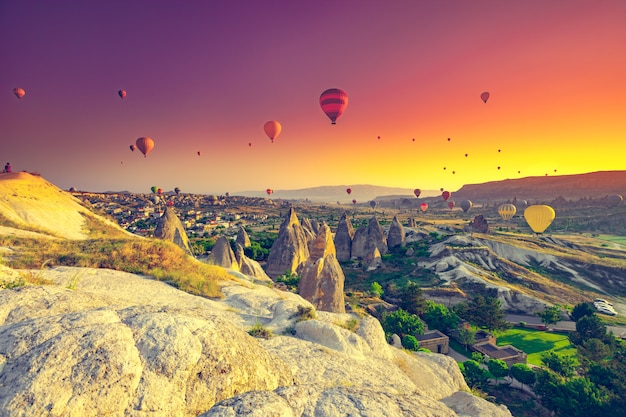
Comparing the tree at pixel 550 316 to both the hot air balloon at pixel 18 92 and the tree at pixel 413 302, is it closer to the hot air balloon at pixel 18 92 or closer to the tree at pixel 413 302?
the tree at pixel 413 302

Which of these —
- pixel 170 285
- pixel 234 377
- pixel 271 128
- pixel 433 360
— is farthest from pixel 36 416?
pixel 271 128

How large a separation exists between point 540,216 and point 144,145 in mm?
70992

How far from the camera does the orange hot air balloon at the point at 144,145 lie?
4025 centimetres

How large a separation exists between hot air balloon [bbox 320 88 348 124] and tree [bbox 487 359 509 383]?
2540 centimetres

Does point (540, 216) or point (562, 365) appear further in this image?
point (540, 216)

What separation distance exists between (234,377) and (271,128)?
35943 millimetres

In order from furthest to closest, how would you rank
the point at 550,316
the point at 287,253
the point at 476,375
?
the point at 287,253
the point at 550,316
the point at 476,375

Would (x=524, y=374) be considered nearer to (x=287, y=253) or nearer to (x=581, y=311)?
(x=581, y=311)

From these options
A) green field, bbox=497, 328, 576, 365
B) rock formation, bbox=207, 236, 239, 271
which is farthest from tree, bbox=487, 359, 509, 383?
rock formation, bbox=207, 236, 239, 271

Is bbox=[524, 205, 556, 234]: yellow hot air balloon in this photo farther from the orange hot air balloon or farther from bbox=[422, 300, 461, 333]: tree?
the orange hot air balloon

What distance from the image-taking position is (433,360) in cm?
1159

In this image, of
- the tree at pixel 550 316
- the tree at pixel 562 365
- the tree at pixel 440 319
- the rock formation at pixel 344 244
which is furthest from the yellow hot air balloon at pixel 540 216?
the tree at pixel 562 365

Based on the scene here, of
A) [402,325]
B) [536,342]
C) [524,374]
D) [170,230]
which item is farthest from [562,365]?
[170,230]

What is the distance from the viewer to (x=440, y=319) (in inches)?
1325
